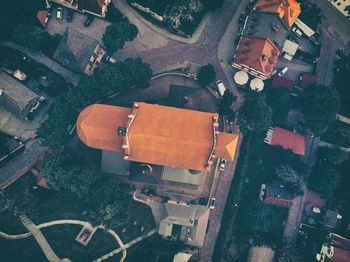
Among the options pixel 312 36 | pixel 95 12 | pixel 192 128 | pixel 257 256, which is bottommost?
pixel 257 256

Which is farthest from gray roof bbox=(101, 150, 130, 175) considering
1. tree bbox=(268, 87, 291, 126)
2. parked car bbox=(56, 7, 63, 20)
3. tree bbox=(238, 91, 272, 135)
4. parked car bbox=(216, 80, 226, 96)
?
tree bbox=(268, 87, 291, 126)

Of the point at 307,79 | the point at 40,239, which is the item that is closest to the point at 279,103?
the point at 307,79

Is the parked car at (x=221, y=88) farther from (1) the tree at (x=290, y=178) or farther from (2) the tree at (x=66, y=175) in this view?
(2) the tree at (x=66, y=175)

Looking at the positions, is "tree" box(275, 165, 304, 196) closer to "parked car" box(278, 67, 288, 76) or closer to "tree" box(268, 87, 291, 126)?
"tree" box(268, 87, 291, 126)

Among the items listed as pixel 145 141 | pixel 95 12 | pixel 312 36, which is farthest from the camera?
pixel 312 36

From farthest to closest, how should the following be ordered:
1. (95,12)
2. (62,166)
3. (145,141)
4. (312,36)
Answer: (312,36) → (95,12) → (62,166) → (145,141)

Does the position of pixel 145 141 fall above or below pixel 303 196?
above

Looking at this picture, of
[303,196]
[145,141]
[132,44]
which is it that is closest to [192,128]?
[145,141]

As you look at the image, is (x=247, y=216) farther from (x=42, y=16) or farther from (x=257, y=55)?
(x=42, y=16)

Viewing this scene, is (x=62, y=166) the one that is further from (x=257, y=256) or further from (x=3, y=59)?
(x=257, y=256)
